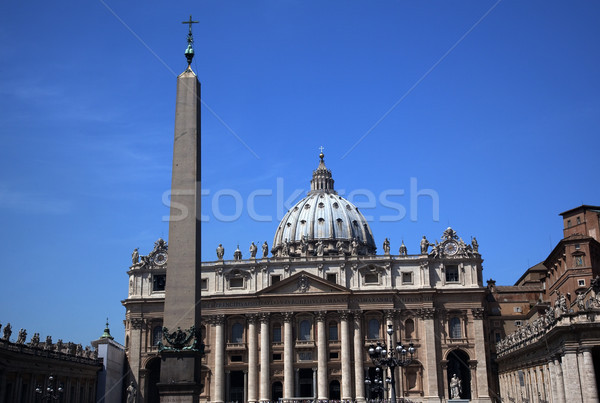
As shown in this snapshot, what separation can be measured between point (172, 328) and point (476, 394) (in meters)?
50.8

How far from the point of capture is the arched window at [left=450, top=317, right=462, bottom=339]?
222 ft

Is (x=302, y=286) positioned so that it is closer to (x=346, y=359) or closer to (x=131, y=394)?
(x=346, y=359)

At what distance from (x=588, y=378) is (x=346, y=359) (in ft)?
113

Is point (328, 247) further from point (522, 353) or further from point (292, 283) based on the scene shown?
point (522, 353)

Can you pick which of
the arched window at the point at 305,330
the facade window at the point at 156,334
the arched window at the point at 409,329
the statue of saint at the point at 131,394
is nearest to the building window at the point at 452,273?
the arched window at the point at 409,329

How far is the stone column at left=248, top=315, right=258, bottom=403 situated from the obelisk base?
4753 cm

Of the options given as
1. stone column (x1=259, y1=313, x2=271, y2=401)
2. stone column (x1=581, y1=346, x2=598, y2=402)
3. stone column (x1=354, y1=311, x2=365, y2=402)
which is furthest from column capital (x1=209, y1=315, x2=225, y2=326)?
stone column (x1=581, y1=346, x2=598, y2=402)

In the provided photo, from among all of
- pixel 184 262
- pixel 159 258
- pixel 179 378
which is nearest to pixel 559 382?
pixel 179 378

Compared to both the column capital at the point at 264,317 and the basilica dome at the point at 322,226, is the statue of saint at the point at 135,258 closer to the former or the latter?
the column capital at the point at 264,317

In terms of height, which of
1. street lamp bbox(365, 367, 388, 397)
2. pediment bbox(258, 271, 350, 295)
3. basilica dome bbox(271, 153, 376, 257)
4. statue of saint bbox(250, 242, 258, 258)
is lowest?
street lamp bbox(365, 367, 388, 397)

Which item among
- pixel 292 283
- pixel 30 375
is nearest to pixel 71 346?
pixel 30 375

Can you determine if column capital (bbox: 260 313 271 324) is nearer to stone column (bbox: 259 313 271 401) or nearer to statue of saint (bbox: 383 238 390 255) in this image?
stone column (bbox: 259 313 271 401)

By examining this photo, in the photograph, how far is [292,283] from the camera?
69.1m

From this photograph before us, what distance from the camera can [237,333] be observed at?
228ft
